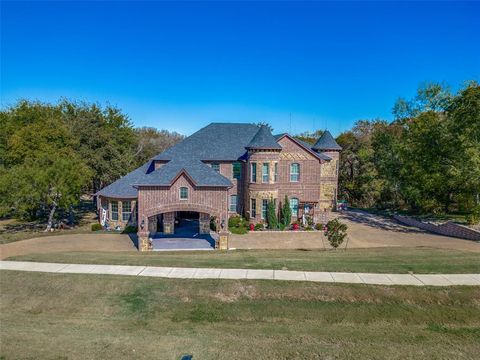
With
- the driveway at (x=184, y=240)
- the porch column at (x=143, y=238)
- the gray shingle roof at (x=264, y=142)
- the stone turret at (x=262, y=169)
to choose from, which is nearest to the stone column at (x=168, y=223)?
the driveway at (x=184, y=240)

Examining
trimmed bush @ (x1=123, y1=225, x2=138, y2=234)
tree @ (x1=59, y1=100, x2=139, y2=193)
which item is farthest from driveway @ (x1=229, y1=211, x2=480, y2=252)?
tree @ (x1=59, y1=100, x2=139, y2=193)

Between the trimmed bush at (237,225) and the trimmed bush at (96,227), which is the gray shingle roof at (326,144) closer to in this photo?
the trimmed bush at (237,225)

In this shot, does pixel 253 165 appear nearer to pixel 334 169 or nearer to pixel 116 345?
pixel 334 169

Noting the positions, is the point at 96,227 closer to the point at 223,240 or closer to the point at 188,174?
the point at 188,174

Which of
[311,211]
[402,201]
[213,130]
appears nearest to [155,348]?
[311,211]

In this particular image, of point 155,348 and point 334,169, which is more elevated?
point 334,169

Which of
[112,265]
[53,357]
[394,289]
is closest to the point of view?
[53,357]

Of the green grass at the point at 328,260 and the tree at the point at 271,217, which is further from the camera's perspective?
the tree at the point at 271,217
